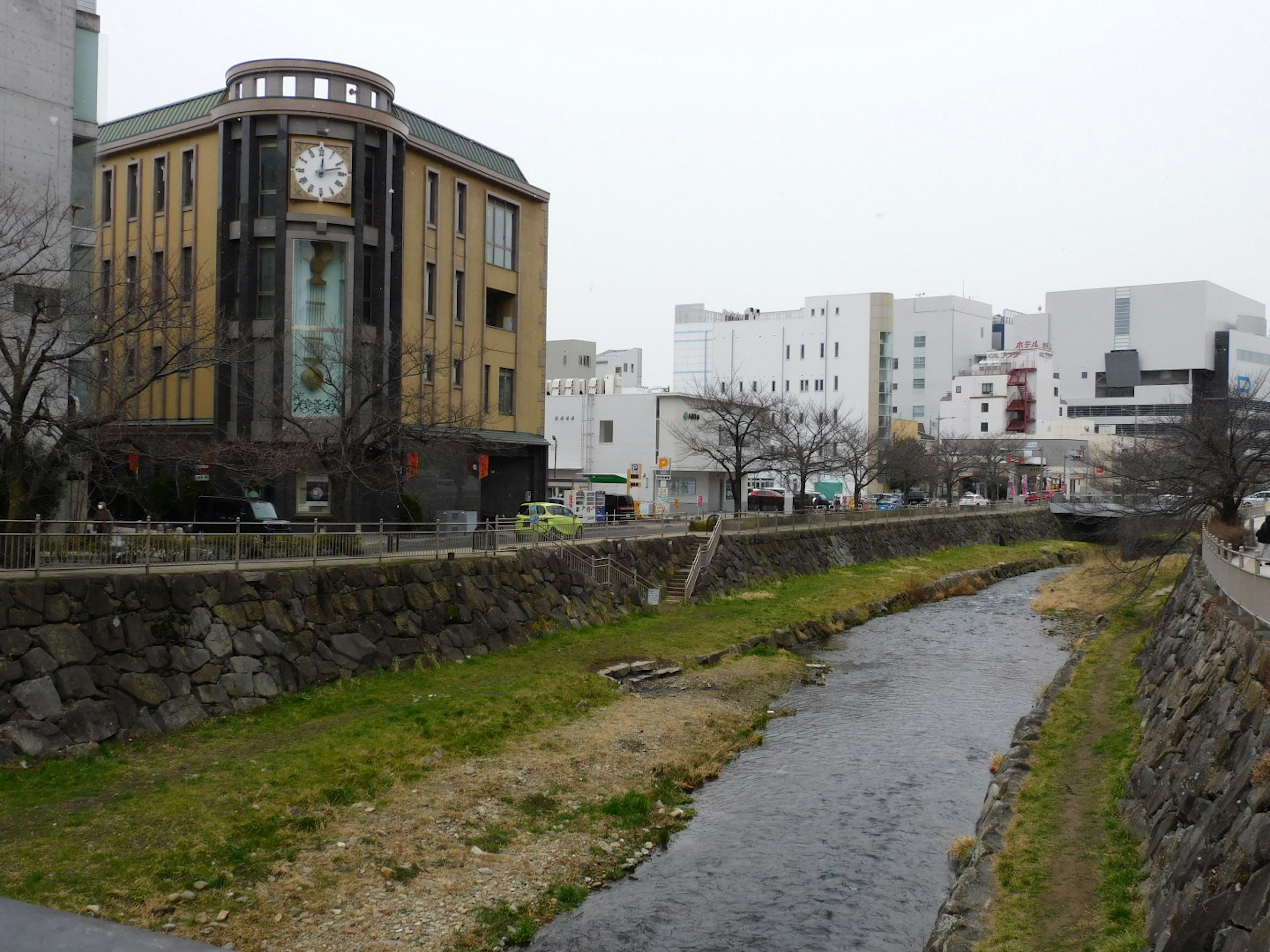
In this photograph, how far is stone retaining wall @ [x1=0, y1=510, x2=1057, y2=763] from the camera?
658 inches

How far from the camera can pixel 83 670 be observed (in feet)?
57.0

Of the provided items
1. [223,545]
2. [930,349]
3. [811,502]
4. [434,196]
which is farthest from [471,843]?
[930,349]

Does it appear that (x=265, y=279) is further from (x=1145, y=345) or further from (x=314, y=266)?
(x=1145, y=345)

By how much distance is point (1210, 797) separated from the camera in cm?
1205

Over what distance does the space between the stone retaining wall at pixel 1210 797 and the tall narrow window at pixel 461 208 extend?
114 feet

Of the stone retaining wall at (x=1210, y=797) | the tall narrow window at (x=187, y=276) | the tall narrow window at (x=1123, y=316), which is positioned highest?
the tall narrow window at (x=1123, y=316)

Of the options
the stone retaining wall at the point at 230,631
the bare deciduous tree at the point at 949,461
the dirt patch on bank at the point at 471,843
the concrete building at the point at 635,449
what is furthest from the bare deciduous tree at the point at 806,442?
the dirt patch on bank at the point at 471,843

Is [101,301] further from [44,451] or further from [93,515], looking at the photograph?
[93,515]

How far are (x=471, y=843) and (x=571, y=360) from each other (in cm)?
11419

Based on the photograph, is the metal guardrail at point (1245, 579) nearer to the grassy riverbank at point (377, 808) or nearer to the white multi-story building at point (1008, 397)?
the grassy riverbank at point (377, 808)

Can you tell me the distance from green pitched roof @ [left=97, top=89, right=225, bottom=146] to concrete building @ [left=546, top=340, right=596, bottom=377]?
81160mm

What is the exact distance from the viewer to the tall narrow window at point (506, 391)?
162 feet

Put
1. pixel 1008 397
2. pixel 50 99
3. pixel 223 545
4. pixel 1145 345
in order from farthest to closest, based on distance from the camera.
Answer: pixel 1145 345
pixel 1008 397
pixel 50 99
pixel 223 545

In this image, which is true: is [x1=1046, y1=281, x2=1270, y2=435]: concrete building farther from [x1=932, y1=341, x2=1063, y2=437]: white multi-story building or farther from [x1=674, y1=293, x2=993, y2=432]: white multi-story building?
[x1=674, y1=293, x2=993, y2=432]: white multi-story building
